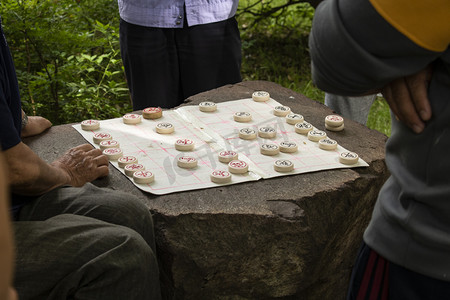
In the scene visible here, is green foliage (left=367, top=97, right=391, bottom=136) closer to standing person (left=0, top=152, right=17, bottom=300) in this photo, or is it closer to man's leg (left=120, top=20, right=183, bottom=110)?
man's leg (left=120, top=20, right=183, bottom=110)

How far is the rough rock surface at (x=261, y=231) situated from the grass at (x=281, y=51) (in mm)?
2994

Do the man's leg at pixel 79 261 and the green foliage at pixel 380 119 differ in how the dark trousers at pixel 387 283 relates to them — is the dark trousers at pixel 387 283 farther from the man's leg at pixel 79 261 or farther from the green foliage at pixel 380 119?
the green foliage at pixel 380 119

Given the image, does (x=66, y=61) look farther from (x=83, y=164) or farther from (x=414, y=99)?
(x=414, y=99)

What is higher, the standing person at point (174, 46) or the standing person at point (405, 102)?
the standing person at point (405, 102)

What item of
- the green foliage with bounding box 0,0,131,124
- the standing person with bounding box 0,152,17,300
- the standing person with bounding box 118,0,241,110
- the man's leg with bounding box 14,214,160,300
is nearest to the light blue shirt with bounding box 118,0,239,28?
the standing person with bounding box 118,0,241,110

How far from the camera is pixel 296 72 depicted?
6039 mm

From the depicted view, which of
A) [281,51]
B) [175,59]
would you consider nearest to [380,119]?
[281,51]

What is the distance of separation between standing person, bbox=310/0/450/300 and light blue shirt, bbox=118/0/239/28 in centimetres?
221

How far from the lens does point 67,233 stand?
178cm

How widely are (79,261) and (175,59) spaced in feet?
6.03

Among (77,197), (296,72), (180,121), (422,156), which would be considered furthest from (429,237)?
(296,72)

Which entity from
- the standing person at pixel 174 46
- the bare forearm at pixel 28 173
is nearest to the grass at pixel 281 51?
the standing person at pixel 174 46

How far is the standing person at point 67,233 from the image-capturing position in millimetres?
1720

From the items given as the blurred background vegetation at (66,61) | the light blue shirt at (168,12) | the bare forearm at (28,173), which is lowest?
the blurred background vegetation at (66,61)
